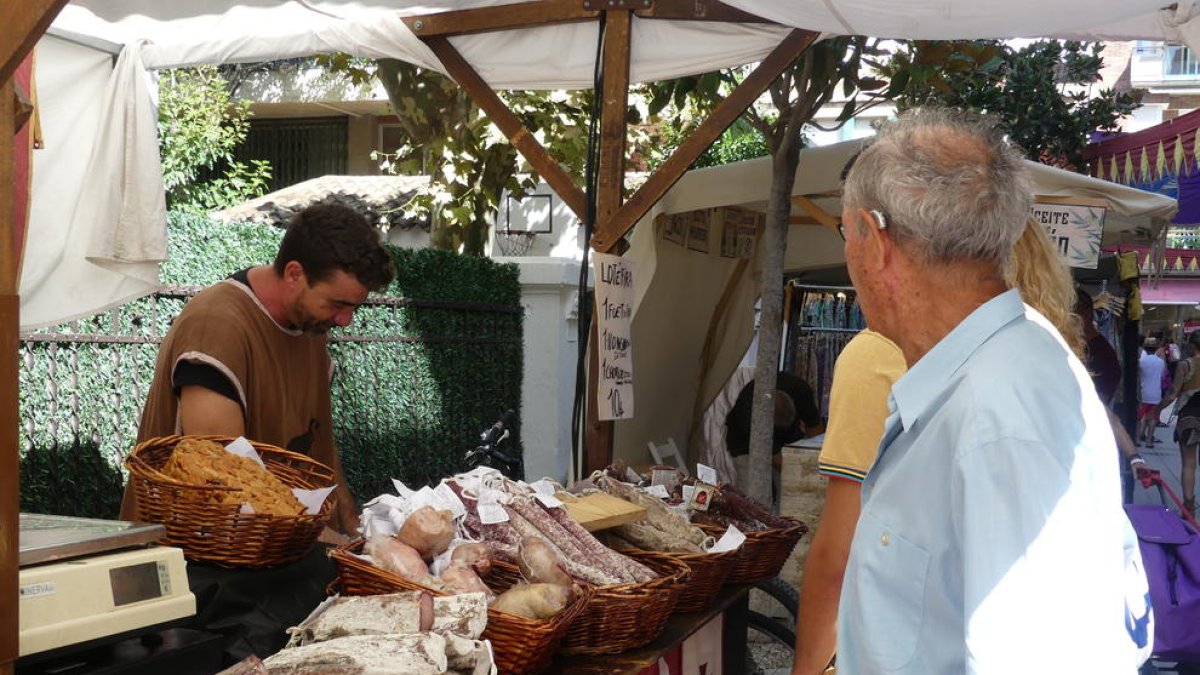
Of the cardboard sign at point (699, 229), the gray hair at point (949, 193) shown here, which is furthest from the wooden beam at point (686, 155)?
the gray hair at point (949, 193)

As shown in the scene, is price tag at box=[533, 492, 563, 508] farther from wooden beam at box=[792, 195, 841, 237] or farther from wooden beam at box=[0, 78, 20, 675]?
wooden beam at box=[792, 195, 841, 237]

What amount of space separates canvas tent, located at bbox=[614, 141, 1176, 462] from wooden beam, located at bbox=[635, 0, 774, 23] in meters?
2.15

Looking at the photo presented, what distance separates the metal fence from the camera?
5.54 meters

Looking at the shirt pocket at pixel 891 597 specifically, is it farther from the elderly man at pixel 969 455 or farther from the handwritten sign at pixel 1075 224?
the handwritten sign at pixel 1075 224

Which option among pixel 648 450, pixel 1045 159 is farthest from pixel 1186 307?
pixel 648 450

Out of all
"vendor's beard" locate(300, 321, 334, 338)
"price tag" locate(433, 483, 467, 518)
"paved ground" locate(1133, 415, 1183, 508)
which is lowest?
"paved ground" locate(1133, 415, 1183, 508)

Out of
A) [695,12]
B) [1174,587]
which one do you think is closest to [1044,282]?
[695,12]

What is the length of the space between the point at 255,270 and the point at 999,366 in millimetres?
2610

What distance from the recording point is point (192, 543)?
97.9 inches

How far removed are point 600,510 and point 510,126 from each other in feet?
6.81

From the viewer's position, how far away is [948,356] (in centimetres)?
153

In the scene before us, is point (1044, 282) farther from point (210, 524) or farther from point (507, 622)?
point (210, 524)

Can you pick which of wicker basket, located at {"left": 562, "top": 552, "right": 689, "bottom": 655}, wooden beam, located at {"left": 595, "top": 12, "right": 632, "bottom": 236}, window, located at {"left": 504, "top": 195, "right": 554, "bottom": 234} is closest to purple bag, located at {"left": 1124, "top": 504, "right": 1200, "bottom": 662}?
wooden beam, located at {"left": 595, "top": 12, "right": 632, "bottom": 236}

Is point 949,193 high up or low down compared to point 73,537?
up
